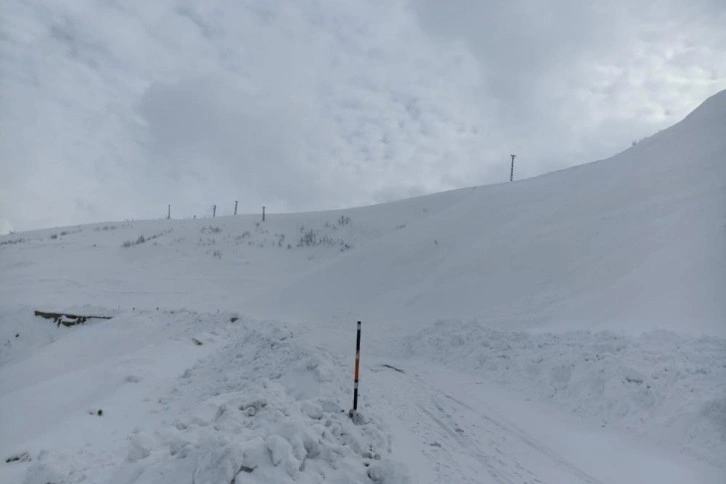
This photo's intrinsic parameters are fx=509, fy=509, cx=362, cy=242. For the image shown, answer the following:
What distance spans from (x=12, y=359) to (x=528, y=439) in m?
15.7

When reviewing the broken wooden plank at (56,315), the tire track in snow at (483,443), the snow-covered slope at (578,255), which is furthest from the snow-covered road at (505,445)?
the broken wooden plank at (56,315)

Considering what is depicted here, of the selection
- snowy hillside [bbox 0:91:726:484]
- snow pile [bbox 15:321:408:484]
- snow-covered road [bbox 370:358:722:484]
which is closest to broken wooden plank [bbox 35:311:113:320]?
snowy hillside [bbox 0:91:726:484]

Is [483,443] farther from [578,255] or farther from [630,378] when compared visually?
[578,255]

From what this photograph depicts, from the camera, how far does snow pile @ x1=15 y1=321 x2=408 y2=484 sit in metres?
4.98

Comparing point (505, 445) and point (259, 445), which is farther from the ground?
point (259, 445)

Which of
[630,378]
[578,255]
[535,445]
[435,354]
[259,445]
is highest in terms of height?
[578,255]

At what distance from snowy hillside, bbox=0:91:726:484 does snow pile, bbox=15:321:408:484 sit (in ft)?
0.09

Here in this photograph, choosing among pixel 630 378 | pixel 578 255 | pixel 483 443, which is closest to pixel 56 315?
pixel 483 443

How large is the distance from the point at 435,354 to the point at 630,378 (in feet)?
18.4

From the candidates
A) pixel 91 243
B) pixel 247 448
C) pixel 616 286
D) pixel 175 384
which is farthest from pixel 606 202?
pixel 91 243

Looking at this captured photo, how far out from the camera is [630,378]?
8.15 meters

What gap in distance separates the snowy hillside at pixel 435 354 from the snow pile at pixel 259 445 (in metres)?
0.03

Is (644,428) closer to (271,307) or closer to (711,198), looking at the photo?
(711,198)

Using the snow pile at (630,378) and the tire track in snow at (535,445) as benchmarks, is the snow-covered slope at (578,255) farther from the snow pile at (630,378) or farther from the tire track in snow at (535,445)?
the tire track in snow at (535,445)
